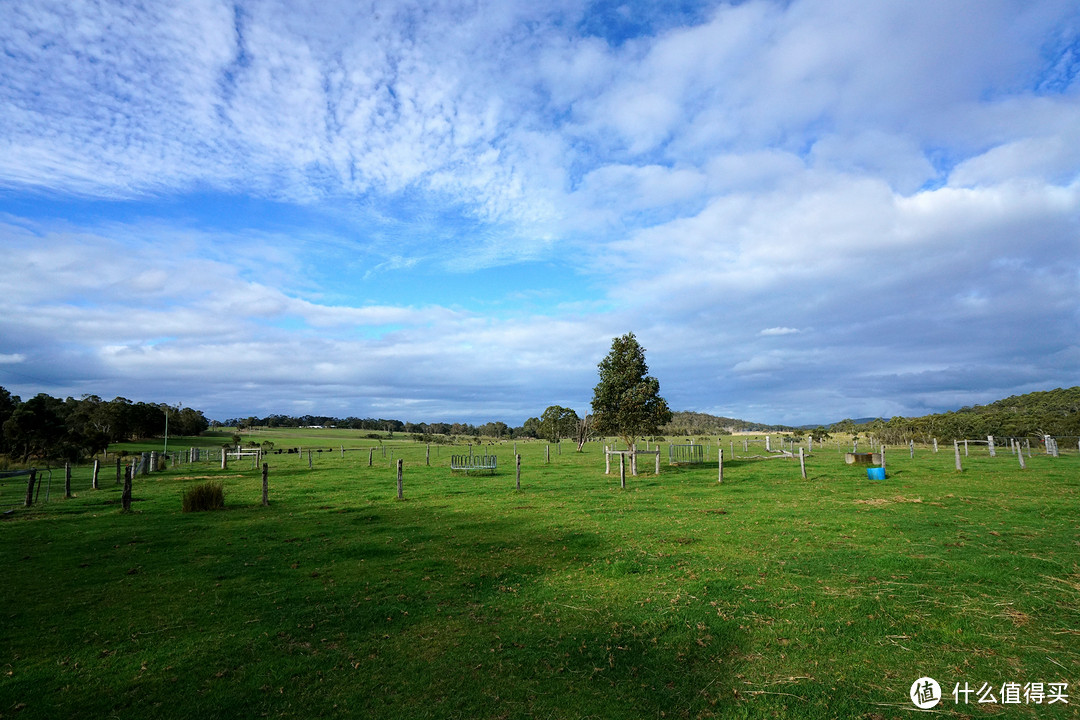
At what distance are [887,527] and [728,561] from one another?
6420mm

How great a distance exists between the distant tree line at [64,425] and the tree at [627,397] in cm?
4801

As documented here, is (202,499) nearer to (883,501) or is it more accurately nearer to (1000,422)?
(883,501)

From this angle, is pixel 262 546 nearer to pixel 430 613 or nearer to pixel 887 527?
pixel 430 613

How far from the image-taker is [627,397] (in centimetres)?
3647

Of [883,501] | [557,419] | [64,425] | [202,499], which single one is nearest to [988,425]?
[557,419]

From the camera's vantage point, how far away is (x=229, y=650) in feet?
23.1

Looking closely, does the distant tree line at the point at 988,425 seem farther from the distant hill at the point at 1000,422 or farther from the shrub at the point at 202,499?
the shrub at the point at 202,499

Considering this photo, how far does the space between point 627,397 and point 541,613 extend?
28.9 metres

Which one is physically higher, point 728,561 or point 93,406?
point 93,406

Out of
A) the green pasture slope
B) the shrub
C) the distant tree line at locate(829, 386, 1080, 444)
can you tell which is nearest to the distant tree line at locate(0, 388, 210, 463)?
the shrub

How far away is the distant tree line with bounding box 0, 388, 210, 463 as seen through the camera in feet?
163

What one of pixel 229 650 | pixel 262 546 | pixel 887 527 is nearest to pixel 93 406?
pixel 262 546

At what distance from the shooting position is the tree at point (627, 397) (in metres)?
36.6

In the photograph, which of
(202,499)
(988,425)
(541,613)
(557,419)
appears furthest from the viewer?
(557,419)
